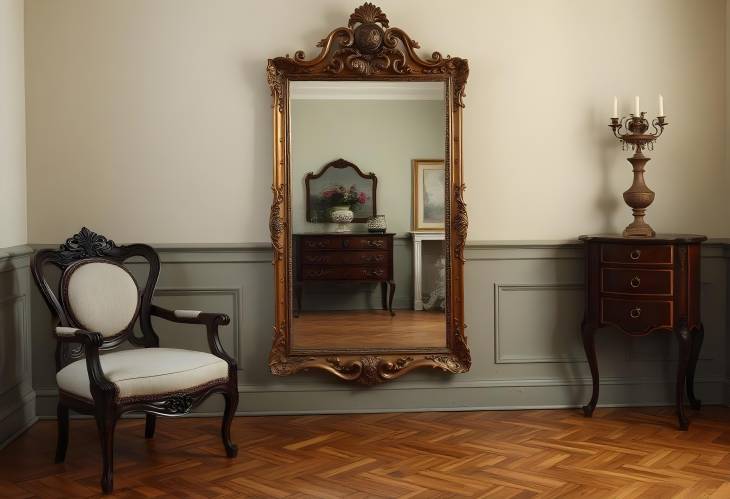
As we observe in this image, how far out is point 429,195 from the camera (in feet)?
12.5

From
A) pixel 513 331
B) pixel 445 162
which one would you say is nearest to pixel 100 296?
pixel 445 162

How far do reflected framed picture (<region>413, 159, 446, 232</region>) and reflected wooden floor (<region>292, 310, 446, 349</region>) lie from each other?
43cm

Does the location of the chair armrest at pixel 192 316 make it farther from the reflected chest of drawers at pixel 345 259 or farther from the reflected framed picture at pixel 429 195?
the reflected framed picture at pixel 429 195

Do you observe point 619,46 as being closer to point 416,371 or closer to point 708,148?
point 708,148

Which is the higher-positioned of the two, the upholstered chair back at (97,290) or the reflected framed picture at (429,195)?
the reflected framed picture at (429,195)

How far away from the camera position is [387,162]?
3.77 m

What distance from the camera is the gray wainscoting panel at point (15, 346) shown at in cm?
345

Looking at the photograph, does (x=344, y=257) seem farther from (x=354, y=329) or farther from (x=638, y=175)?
(x=638, y=175)

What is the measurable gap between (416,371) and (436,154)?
1050mm

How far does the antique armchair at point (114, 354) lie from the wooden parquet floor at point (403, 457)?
0.16m

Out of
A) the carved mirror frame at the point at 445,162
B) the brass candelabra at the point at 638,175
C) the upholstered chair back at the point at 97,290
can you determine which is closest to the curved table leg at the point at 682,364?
the brass candelabra at the point at 638,175

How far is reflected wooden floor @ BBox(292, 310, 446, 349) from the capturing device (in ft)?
12.5

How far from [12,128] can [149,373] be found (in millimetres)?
1413

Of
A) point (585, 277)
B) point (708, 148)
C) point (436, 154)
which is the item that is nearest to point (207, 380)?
point (436, 154)
